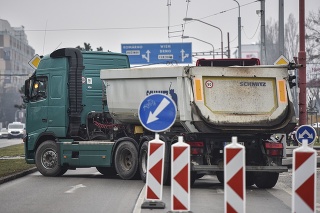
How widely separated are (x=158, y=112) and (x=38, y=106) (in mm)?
10418

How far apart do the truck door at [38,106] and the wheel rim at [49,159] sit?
635 mm

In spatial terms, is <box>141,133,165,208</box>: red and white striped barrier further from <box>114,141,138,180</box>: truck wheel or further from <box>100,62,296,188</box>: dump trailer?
<box>114,141,138,180</box>: truck wheel

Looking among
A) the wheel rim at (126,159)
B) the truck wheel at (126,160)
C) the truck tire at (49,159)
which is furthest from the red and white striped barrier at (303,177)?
the truck tire at (49,159)

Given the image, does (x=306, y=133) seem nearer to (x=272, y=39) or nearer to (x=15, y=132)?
(x=15, y=132)

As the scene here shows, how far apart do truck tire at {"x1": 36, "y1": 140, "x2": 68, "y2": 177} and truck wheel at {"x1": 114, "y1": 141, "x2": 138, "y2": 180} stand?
7.89 feet

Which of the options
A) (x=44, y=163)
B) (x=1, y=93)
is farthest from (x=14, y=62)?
(x=44, y=163)

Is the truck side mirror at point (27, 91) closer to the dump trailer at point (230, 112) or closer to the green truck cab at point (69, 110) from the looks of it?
the green truck cab at point (69, 110)

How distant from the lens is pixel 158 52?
54281mm

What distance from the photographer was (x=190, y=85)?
731 inches

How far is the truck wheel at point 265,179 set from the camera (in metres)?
19.6

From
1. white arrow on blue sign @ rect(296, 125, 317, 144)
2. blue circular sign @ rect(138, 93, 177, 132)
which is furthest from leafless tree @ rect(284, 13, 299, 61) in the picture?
blue circular sign @ rect(138, 93, 177, 132)

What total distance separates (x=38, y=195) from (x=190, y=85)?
4.00 meters

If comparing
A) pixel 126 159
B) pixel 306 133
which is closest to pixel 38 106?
pixel 126 159

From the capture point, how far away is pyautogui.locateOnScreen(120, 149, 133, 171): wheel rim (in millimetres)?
21594
